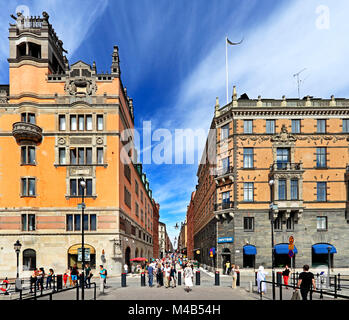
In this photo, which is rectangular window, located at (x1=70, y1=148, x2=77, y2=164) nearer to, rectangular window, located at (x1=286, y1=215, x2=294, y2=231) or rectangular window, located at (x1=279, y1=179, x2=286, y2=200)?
rectangular window, located at (x1=279, y1=179, x2=286, y2=200)

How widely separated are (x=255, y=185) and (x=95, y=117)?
2164 centimetres

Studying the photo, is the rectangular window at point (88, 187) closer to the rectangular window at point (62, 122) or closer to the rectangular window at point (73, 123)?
the rectangular window at point (73, 123)

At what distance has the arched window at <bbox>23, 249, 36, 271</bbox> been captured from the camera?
3478 centimetres

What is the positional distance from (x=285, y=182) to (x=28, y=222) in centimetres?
3091

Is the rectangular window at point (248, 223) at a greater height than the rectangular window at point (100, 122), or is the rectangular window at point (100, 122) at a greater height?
the rectangular window at point (100, 122)

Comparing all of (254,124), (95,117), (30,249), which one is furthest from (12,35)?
(254,124)

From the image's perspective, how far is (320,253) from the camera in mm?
38250

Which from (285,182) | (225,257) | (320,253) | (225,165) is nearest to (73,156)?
(225,165)

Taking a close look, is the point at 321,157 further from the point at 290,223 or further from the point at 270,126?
the point at 290,223

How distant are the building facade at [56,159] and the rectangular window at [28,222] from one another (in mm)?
105

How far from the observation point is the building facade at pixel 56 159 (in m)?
35.3

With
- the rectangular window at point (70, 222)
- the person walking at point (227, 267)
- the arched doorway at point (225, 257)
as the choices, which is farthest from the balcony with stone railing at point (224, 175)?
the rectangular window at point (70, 222)
